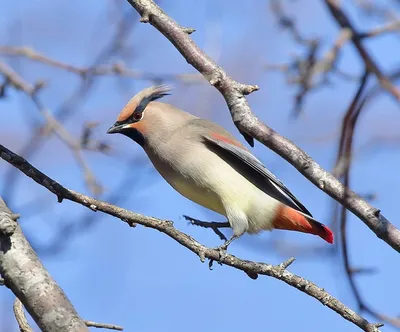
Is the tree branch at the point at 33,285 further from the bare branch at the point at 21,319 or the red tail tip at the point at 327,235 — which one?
the red tail tip at the point at 327,235

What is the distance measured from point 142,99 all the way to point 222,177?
2.44 feet

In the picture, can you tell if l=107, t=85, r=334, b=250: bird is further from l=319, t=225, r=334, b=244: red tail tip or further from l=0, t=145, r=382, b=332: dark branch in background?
l=0, t=145, r=382, b=332: dark branch in background

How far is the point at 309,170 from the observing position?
2.20 m

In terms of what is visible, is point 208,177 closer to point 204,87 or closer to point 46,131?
point 46,131

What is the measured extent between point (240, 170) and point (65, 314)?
2.19m

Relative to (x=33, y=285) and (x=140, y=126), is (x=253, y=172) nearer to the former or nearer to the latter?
(x=140, y=126)

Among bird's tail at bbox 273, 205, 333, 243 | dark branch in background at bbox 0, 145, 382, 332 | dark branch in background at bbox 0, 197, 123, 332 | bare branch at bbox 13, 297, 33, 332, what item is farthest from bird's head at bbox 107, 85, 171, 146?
dark branch in background at bbox 0, 197, 123, 332

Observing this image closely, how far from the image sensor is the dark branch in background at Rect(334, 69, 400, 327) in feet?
6.09

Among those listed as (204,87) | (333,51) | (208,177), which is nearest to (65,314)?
(333,51)

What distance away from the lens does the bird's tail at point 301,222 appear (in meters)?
3.92

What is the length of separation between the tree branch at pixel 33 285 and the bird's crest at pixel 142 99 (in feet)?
7.16

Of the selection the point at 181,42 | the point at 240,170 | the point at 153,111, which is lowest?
the point at 181,42

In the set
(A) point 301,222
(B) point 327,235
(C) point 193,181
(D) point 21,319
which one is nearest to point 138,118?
(C) point 193,181

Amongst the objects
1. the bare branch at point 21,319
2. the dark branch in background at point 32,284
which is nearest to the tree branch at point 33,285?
the dark branch in background at point 32,284
